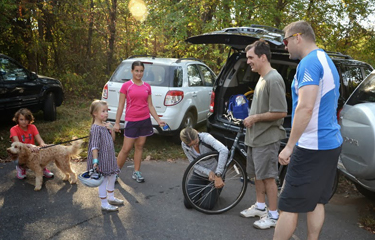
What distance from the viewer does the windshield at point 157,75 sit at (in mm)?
6414

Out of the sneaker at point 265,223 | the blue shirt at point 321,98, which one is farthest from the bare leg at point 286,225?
the sneaker at point 265,223

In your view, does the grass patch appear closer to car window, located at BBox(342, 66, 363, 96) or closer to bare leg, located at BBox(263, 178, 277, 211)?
bare leg, located at BBox(263, 178, 277, 211)

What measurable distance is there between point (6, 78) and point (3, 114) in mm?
836

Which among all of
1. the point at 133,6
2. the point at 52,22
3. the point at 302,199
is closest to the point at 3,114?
the point at 302,199

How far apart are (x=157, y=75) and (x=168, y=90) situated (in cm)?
45

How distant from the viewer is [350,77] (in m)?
4.82

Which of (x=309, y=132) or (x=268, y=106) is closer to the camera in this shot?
(x=309, y=132)

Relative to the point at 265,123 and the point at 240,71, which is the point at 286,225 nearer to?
the point at 265,123

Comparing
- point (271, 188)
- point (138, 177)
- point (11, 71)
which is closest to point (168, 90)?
point (138, 177)

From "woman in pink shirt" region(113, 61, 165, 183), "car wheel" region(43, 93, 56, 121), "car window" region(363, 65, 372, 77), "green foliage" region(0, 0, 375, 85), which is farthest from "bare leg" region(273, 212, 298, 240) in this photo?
"green foliage" region(0, 0, 375, 85)

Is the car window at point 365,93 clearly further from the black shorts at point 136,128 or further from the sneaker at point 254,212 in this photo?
the black shorts at point 136,128

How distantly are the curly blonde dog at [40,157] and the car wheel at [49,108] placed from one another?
4362 millimetres

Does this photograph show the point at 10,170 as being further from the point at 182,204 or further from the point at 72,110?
the point at 72,110

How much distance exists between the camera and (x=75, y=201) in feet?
13.7
